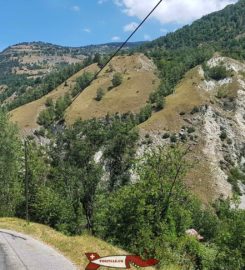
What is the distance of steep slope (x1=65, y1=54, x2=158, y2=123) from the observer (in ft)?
537

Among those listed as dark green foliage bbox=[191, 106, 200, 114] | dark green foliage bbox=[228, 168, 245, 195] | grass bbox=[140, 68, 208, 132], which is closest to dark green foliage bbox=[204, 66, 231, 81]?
grass bbox=[140, 68, 208, 132]

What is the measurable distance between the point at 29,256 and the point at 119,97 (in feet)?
505

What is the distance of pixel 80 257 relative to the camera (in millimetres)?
20375

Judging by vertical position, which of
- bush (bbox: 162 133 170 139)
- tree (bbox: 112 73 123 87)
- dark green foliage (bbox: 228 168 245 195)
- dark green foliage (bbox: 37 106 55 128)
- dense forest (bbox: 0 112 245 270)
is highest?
tree (bbox: 112 73 123 87)

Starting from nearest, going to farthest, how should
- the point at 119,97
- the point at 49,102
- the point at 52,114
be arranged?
the point at 52,114 → the point at 119,97 → the point at 49,102

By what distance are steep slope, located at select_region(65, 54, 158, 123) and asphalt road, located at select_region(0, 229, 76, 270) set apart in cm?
13069

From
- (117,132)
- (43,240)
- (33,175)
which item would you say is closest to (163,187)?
(43,240)

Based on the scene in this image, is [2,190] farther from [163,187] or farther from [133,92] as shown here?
[133,92]

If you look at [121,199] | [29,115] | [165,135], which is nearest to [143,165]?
[121,199]

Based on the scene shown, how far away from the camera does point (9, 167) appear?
213ft

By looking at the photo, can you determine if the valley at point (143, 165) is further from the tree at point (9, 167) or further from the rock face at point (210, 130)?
the rock face at point (210, 130)

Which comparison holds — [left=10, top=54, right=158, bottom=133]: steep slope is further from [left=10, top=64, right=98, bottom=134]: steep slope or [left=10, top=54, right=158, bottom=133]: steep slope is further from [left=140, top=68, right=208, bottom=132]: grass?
[left=140, top=68, right=208, bottom=132]: grass

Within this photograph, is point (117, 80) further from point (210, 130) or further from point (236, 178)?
point (236, 178)

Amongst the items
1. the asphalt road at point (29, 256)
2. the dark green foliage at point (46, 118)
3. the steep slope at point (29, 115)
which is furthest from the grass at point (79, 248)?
the steep slope at point (29, 115)
